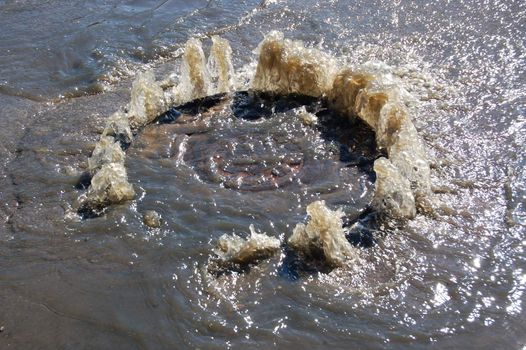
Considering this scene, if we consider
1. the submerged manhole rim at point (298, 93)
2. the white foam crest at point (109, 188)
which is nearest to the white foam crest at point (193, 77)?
the submerged manhole rim at point (298, 93)

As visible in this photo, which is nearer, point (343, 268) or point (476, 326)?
point (476, 326)

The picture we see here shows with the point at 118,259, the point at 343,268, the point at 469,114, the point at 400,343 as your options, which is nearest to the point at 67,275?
the point at 118,259

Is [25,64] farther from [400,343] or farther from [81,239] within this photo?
[400,343]

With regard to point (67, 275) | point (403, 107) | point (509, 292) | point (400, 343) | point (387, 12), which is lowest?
point (67, 275)

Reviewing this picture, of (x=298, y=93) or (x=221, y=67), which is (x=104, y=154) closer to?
(x=221, y=67)

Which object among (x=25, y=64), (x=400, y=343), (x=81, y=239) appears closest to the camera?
(x=400, y=343)

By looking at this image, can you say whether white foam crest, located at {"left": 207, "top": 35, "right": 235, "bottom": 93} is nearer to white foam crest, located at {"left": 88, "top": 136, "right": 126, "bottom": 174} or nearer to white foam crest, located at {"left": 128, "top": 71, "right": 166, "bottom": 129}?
white foam crest, located at {"left": 128, "top": 71, "right": 166, "bottom": 129}
